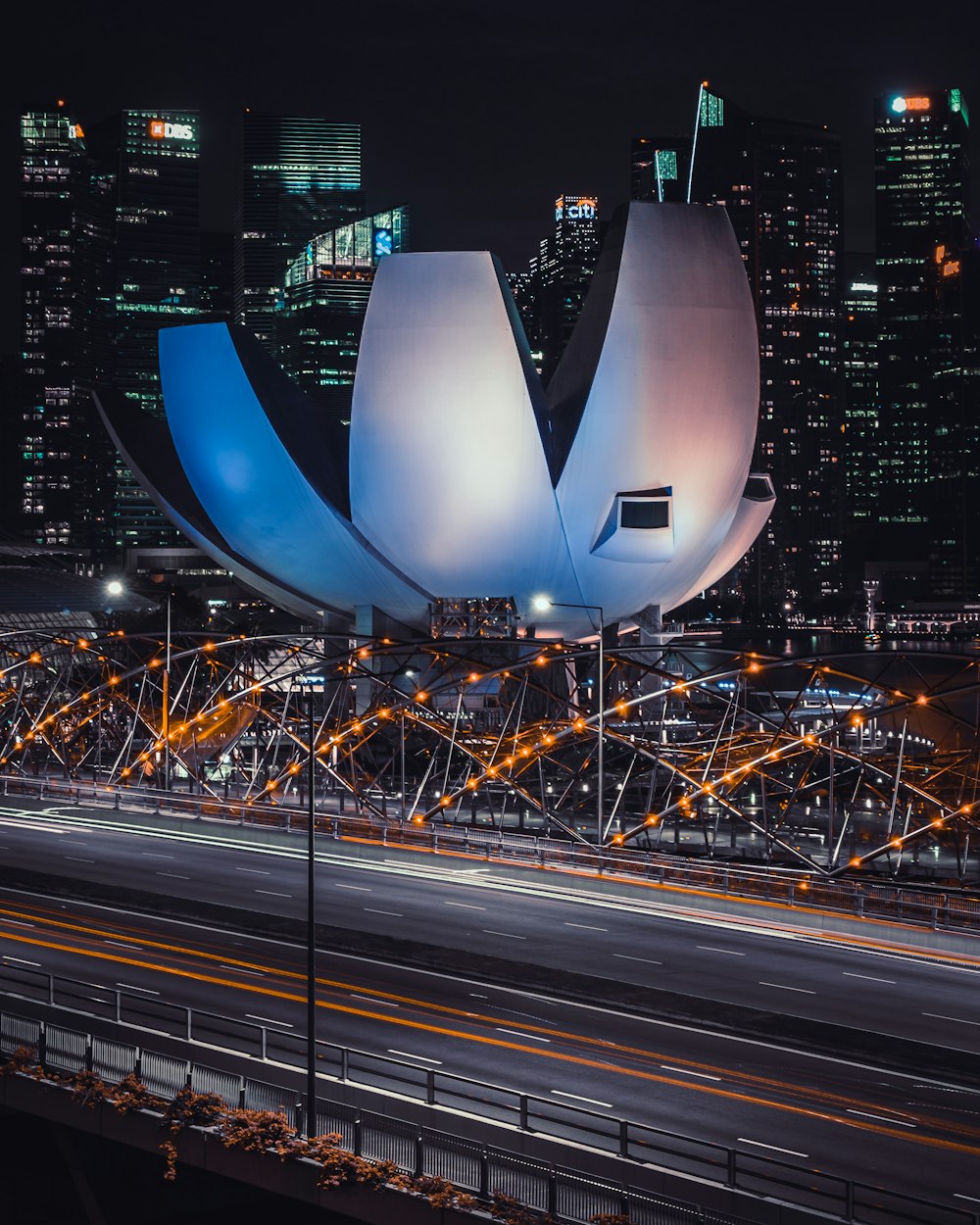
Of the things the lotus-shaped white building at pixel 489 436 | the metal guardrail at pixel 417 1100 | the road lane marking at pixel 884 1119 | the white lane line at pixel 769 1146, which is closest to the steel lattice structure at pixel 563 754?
the lotus-shaped white building at pixel 489 436

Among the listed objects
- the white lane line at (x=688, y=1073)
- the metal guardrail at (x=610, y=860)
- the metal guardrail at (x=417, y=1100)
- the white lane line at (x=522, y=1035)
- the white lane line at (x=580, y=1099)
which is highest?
the metal guardrail at (x=417, y=1100)

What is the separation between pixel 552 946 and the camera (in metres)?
28.3

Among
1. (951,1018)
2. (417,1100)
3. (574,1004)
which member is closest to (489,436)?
(574,1004)

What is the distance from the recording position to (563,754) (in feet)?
197

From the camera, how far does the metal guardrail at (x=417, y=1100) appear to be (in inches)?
627

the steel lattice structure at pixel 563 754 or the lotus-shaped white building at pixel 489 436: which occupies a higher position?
the lotus-shaped white building at pixel 489 436

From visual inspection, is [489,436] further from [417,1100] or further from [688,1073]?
[417,1100]

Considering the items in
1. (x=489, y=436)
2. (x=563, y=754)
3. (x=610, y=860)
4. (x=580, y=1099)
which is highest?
(x=489, y=436)

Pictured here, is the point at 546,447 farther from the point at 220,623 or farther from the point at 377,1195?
the point at 220,623

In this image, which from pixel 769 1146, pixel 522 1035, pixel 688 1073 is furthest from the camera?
pixel 522 1035

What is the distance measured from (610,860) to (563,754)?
24.2 m

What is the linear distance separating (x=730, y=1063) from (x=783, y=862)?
822 inches

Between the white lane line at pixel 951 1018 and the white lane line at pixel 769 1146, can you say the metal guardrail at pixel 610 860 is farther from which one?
the white lane line at pixel 769 1146

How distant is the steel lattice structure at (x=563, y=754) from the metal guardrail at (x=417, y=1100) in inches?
629
